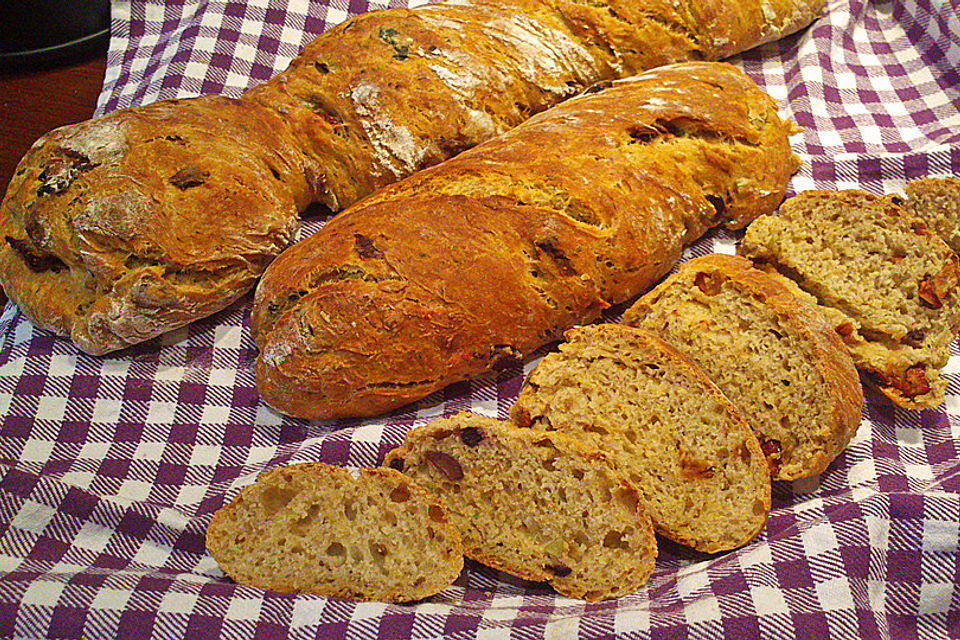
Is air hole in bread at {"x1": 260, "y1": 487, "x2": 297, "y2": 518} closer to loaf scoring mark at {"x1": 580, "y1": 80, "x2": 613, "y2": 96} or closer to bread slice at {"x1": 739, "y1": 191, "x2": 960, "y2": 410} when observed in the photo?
bread slice at {"x1": 739, "y1": 191, "x2": 960, "y2": 410}

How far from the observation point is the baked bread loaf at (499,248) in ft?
7.04

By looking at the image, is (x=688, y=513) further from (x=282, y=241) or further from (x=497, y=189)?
(x=282, y=241)

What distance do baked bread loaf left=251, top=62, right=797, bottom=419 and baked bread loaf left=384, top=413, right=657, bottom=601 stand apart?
1.08 feet

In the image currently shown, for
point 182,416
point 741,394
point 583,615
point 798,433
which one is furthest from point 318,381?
point 798,433

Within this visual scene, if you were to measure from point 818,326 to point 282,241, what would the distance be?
65.1 inches

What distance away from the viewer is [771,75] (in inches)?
132

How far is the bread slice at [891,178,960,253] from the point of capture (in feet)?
8.18

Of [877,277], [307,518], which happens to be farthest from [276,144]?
[877,277]

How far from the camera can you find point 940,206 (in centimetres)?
251

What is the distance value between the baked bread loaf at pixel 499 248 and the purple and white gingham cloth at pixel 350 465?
0.16 meters

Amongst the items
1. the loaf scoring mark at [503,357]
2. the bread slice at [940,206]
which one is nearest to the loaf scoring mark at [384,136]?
the loaf scoring mark at [503,357]

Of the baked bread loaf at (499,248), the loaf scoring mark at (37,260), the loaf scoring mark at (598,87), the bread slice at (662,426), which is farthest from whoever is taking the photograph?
the loaf scoring mark at (598,87)

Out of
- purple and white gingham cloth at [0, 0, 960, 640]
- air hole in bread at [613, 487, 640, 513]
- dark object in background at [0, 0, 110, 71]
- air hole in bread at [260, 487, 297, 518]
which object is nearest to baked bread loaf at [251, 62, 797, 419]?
purple and white gingham cloth at [0, 0, 960, 640]

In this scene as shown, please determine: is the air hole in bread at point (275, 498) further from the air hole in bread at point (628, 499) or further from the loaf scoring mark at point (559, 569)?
the air hole in bread at point (628, 499)
